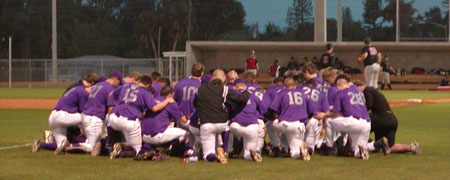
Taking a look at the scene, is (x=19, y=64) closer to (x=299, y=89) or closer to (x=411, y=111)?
(x=411, y=111)

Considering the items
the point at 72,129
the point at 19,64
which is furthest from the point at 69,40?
the point at 72,129

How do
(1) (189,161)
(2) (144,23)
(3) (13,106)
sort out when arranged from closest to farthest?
(1) (189,161)
(3) (13,106)
(2) (144,23)

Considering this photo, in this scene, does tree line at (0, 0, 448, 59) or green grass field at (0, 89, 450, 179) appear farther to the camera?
tree line at (0, 0, 448, 59)

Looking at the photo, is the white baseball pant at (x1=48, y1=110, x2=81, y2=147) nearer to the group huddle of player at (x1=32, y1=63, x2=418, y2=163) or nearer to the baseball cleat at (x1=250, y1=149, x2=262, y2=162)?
the group huddle of player at (x1=32, y1=63, x2=418, y2=163)

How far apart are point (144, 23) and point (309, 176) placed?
8268 cm

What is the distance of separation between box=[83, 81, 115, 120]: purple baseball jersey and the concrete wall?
26161mm

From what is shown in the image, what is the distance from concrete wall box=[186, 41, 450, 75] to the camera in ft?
127

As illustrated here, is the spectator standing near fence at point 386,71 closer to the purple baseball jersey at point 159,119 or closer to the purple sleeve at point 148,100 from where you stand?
the purple baseball jersey at point 159,119

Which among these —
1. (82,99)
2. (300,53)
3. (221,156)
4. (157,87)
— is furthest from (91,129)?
(300,53)

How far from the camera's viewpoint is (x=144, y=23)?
9100cm

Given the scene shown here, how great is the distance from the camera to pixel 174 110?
1139 centimetres

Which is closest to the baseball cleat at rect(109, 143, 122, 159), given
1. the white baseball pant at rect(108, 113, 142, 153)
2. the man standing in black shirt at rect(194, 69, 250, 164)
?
the white baseball pant at rect(108, 113, 142, 153)

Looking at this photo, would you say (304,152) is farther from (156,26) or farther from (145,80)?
(156,26)

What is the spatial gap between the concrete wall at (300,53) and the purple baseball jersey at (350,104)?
1046 inches
